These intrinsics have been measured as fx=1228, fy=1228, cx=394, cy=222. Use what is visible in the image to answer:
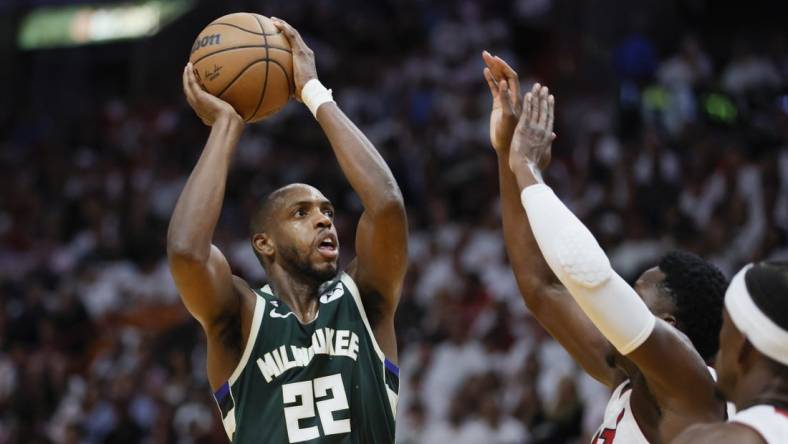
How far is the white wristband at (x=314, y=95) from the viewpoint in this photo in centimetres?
471

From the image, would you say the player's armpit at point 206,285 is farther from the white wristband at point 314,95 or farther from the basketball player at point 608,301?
the basketball player at point 608,301

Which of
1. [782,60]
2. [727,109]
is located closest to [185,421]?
[727,109]

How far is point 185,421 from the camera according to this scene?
461 inches

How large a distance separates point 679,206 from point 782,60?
2.47 m

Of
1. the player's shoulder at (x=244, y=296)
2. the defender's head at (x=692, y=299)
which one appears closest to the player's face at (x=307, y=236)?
the player's shoulder at (x=244, y=296)

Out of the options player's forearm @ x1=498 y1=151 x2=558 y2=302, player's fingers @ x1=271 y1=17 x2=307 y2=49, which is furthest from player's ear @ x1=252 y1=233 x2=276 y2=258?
player's forearm @ x1=498 y1=151 x2=558 y2=302

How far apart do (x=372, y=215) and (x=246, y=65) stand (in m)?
0.77

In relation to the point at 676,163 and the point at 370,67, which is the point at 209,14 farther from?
the point at 676,163

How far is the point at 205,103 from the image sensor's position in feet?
15.4

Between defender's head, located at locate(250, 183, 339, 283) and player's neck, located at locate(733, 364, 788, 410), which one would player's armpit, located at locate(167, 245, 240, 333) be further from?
player's neck, located at locate(733, 364, 788, 410)

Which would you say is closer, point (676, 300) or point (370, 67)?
point (676, 300)

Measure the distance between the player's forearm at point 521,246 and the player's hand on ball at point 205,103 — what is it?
108 centimetres

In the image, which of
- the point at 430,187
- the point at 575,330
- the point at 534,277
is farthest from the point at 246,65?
the point at 430,187

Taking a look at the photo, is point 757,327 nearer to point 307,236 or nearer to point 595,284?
point 595,284
